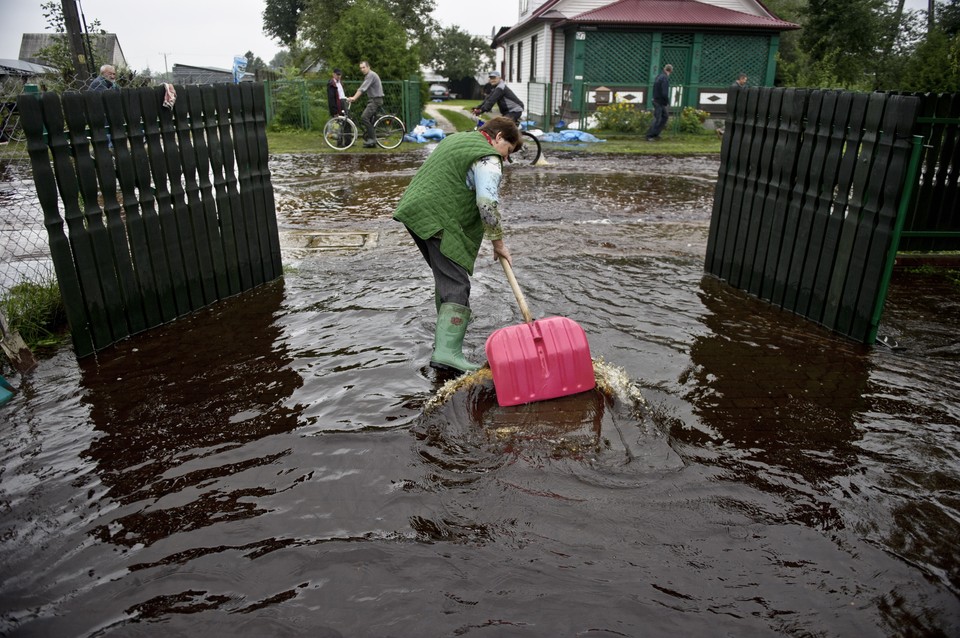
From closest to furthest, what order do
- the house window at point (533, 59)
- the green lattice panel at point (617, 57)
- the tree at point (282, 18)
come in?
the green lattice panel at point (617, 57) < the house window at point (533, 59) < the tree at point (282, 18)

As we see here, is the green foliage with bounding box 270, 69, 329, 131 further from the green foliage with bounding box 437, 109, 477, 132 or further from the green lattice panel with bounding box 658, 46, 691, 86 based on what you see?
the green lattice panel with bounding box 658, 46, 691, 86

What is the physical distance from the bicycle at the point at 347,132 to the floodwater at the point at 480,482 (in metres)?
11.6

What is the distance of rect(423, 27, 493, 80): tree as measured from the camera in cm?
5981

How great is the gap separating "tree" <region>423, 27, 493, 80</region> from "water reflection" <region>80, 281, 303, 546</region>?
57.5 m

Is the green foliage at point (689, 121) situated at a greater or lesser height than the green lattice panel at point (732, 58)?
lesser

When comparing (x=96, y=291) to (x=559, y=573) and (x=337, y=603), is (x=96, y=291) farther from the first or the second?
(x=559, y=573)

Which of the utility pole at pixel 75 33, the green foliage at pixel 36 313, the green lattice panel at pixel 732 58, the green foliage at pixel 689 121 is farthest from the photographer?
the green lattice panel at pixel 732 58

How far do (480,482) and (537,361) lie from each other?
904mm

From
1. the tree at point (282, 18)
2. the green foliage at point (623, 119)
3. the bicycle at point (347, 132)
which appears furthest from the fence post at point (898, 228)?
the tree at point (282, 18)

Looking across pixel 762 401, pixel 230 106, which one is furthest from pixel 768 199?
pixel 230 106

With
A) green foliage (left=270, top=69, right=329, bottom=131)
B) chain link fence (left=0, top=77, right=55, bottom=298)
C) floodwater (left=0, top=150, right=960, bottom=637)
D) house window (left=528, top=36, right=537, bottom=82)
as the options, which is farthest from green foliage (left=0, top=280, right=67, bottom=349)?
house window (left=528, top=36, right=537, bottom=82)

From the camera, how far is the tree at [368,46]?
1916cm

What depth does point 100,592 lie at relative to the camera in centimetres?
266

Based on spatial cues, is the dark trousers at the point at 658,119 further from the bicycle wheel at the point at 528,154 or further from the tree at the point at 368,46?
the tree at the point at 368,46
